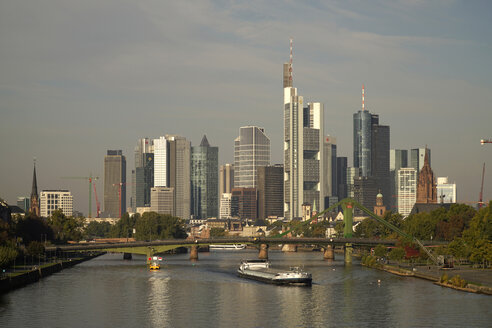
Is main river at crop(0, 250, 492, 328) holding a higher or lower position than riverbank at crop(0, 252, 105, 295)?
lower

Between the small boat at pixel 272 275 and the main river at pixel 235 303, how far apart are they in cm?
262

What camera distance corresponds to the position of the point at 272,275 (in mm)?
137750

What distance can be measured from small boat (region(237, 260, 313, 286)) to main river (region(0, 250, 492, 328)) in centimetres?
262

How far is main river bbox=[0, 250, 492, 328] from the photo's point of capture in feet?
286

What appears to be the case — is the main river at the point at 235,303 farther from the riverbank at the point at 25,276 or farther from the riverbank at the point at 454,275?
the riverbank at the point at 454,275

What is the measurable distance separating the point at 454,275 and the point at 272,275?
29865 mm

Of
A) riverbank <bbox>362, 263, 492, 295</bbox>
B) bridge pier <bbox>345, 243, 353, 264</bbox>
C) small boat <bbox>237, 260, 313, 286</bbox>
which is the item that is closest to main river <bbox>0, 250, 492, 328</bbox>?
riverbank <bbox>362, 263, 492, 295</bbox>

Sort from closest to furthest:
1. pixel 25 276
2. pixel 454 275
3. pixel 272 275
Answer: pixel 454 275 → pixel 25 276 → pixel 272 275

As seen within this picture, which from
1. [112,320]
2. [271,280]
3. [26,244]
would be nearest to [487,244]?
[271,280]

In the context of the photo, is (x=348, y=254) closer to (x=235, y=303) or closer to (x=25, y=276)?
(x=25, y=276)

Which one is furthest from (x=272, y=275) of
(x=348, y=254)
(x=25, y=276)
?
(x=348, y=254)

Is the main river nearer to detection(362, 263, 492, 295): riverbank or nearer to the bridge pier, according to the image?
detection(362, 263, 492, 295): riverbank

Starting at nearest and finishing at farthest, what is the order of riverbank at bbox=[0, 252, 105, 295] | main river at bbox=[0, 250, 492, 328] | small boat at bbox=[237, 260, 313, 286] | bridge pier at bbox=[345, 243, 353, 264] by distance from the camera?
main river at bbox=[0, 250, 492, 328] → riverbank at bbox=[0, 252, 105, 295] → small boat at bbox=[237, 260, 313, 286] → bridge pier at bbox=[345, 243, 353, 264]

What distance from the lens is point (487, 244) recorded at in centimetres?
13162
